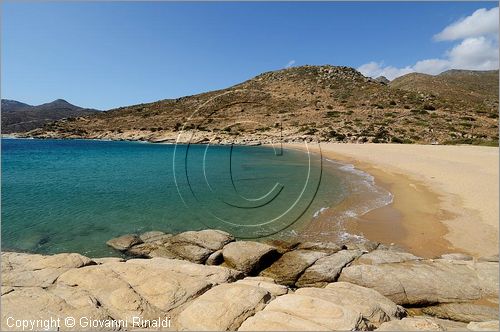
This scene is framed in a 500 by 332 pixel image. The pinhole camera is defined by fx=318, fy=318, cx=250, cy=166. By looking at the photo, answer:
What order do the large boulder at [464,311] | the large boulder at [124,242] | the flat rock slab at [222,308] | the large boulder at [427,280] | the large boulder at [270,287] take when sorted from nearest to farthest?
the flat rock slab at [222,308]
the large boulder at [270,287]
the large boulder at [464,311]
the large boulder at [427,280]
the large boulder at [124,242]

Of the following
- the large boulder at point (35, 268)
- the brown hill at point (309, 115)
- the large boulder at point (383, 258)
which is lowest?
the large boulder at point (383, 258)

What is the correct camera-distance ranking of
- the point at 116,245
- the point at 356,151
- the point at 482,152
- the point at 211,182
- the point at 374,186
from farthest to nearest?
the point at 356,151 < the point at 482,152 < the point at 211,182 < the point at 374,186 < the point at 116,245

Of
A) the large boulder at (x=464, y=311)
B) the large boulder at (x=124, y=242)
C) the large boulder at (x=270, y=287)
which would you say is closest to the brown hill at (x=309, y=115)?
the large boulder at (x=124, y=242)

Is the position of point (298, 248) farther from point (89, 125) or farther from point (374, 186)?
point (89, 125)

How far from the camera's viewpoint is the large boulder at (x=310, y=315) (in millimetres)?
5527

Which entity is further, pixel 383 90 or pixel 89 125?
pixel 89 125

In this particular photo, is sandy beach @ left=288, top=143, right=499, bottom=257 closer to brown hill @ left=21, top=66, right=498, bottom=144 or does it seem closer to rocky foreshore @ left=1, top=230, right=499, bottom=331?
rocky foreshore @ left=1, top=230, right=499, bottom=331

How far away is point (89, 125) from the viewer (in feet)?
387

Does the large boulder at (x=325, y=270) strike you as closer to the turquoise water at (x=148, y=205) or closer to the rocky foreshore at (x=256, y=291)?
the rocky foreshore at (x=256, y=291)

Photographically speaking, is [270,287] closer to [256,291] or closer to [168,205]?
[256,291]

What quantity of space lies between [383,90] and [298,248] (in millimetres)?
93953

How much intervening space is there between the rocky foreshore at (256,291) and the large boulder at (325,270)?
32mm

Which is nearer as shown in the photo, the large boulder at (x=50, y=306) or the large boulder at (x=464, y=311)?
the large boulder at (x=50, y=306)

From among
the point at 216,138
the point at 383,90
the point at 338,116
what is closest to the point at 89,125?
the point at 216,138
